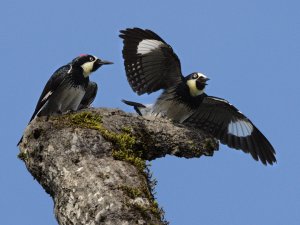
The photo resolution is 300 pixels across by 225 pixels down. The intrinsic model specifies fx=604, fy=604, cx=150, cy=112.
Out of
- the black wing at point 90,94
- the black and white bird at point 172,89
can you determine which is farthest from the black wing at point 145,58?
the black wing at point 90,94

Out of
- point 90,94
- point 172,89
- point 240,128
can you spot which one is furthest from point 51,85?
point 240,128

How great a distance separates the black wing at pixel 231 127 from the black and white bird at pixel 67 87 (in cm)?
171

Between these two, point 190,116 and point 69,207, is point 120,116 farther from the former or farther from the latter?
point 190,116

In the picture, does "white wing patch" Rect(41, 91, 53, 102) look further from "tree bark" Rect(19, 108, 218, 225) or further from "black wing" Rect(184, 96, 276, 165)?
"black wing" Rect(184, 96, 276, 165)

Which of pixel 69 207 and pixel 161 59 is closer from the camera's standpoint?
pixel 69 207

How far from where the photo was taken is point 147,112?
870 centimetres

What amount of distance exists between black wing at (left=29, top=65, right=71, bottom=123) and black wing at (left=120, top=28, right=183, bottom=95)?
3.02ft

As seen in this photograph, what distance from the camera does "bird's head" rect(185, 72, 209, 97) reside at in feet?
28.2

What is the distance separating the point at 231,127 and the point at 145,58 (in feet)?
5.62

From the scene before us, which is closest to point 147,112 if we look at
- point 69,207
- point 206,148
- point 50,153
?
point 206,148

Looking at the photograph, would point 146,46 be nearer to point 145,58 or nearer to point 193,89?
point 145,58

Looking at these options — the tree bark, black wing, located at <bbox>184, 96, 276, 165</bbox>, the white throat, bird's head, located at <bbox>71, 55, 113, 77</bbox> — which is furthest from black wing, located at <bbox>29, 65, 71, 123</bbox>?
black wing, located at <bbox>184, 96, 276, 165</bbox>

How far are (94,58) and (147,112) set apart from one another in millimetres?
1092

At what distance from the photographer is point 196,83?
863 centimetres
